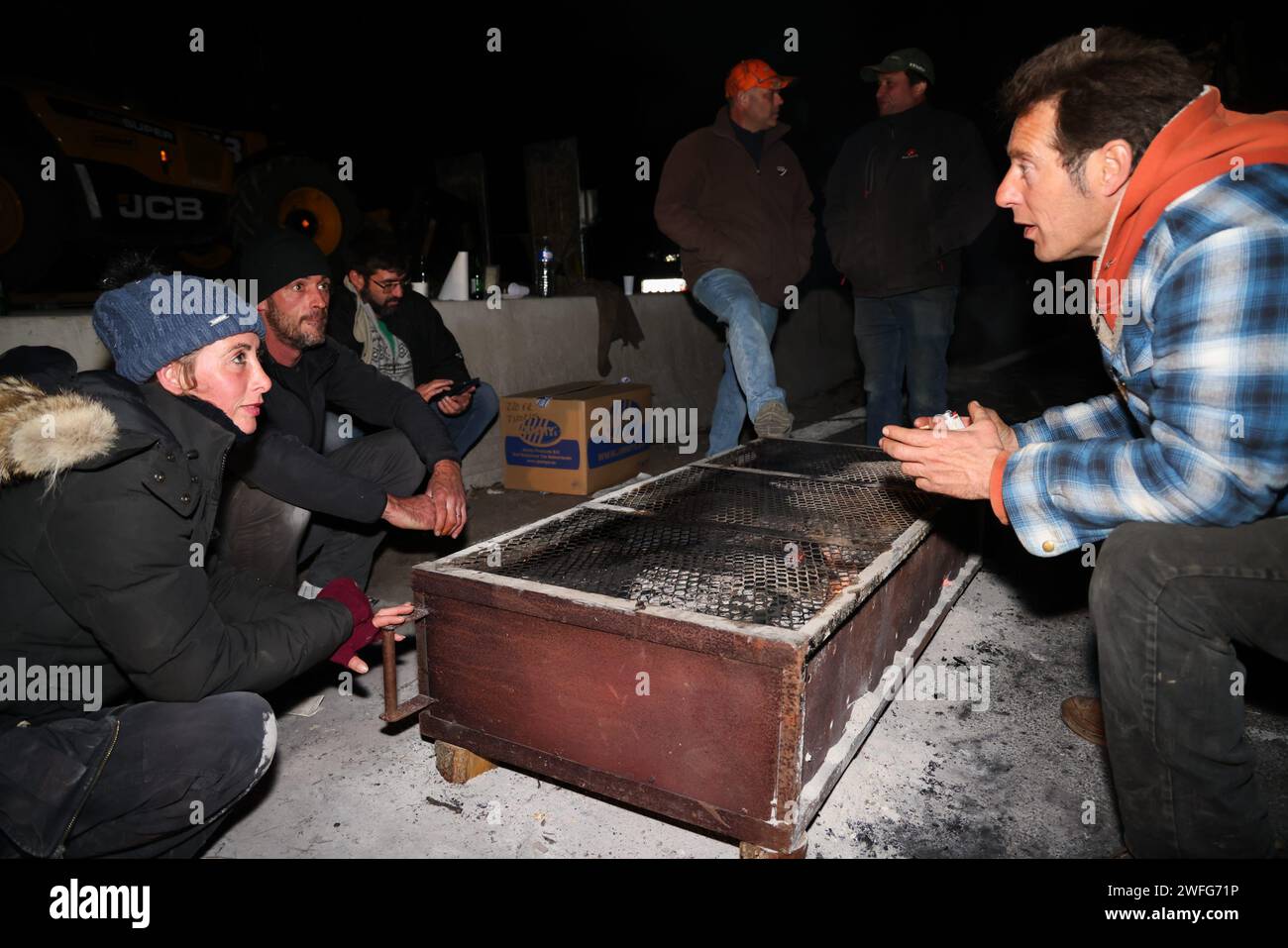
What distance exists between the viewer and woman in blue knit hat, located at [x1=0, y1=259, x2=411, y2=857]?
4.20 feet

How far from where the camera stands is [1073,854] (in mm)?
1689

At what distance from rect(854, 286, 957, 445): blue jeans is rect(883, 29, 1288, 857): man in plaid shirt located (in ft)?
8.41

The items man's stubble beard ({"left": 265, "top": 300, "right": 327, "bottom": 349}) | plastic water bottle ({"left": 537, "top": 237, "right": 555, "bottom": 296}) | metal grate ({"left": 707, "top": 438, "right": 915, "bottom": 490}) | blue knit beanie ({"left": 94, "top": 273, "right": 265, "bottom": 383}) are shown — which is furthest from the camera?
plastic water bottle ({"left": 537, "top": 237, "right": 555, "bottom": 296})

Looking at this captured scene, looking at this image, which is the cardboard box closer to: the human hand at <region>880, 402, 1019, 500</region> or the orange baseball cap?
the orange baseball cap

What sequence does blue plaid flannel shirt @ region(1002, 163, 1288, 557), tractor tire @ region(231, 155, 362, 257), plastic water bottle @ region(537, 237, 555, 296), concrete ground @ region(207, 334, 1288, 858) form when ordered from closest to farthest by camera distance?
blue plaid flannel shirt @ region(1002, 163, 1288, 557) → concrete ground @ region(207, 334, 1288, 858) → tractor tire @ region(231, 155, 362, 257) → plastic water bottle @ region(537, 237, 555, 296)

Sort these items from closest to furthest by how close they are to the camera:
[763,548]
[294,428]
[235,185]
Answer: [763,548]
[294,428]
[235,185]

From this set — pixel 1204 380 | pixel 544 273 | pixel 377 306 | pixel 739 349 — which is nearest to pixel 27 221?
pixel 377 306

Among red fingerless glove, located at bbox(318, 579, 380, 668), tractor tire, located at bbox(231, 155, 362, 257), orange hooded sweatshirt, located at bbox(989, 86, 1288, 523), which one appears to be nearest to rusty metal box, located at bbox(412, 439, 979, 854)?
red fingerless glove, located at bbox(318, 579, 380, 668)

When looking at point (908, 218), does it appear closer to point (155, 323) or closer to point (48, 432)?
point (155, 323)

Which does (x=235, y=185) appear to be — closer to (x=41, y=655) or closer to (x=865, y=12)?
(x=41, y=655)

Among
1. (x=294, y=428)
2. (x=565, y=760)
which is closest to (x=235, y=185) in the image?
(x=294, y=428)

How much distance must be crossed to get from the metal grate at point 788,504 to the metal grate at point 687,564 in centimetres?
11

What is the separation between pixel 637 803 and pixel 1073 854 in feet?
3.28

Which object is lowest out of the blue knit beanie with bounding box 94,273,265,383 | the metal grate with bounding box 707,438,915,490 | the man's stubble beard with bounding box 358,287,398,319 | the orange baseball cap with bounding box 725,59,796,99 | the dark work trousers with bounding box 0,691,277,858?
the dark work trousers with bounding box 0,691,277,858
